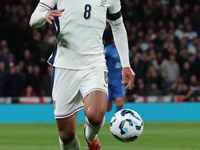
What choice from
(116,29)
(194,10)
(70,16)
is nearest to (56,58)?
(70,16)

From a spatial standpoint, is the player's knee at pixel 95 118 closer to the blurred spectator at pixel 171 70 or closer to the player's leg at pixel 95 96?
the player's leg at pixel 95 96

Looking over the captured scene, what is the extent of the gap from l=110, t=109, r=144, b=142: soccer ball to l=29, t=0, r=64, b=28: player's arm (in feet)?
4.80

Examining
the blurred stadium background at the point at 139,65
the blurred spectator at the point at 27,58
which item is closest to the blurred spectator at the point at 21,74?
the blurred stadium background at the point at 139,65

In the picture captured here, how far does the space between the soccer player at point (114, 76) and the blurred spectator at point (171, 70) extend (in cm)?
401

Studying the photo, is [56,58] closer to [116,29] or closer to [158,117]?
[116,29]

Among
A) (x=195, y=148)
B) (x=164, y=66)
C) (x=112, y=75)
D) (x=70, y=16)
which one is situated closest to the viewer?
(x=70, y=16)

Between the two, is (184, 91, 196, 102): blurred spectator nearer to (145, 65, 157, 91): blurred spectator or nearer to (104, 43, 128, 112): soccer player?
(145, 65, 157, 91): blurred spectator

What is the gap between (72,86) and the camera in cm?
425

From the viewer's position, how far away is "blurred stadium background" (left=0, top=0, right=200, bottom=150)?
1234cm

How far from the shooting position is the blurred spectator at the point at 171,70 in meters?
13.5

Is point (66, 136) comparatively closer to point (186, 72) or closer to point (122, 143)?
point (122, 143)

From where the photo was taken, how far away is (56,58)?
439cm

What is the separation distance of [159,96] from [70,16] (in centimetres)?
892

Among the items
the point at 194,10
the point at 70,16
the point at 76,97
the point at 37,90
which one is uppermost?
the point at 70,16
